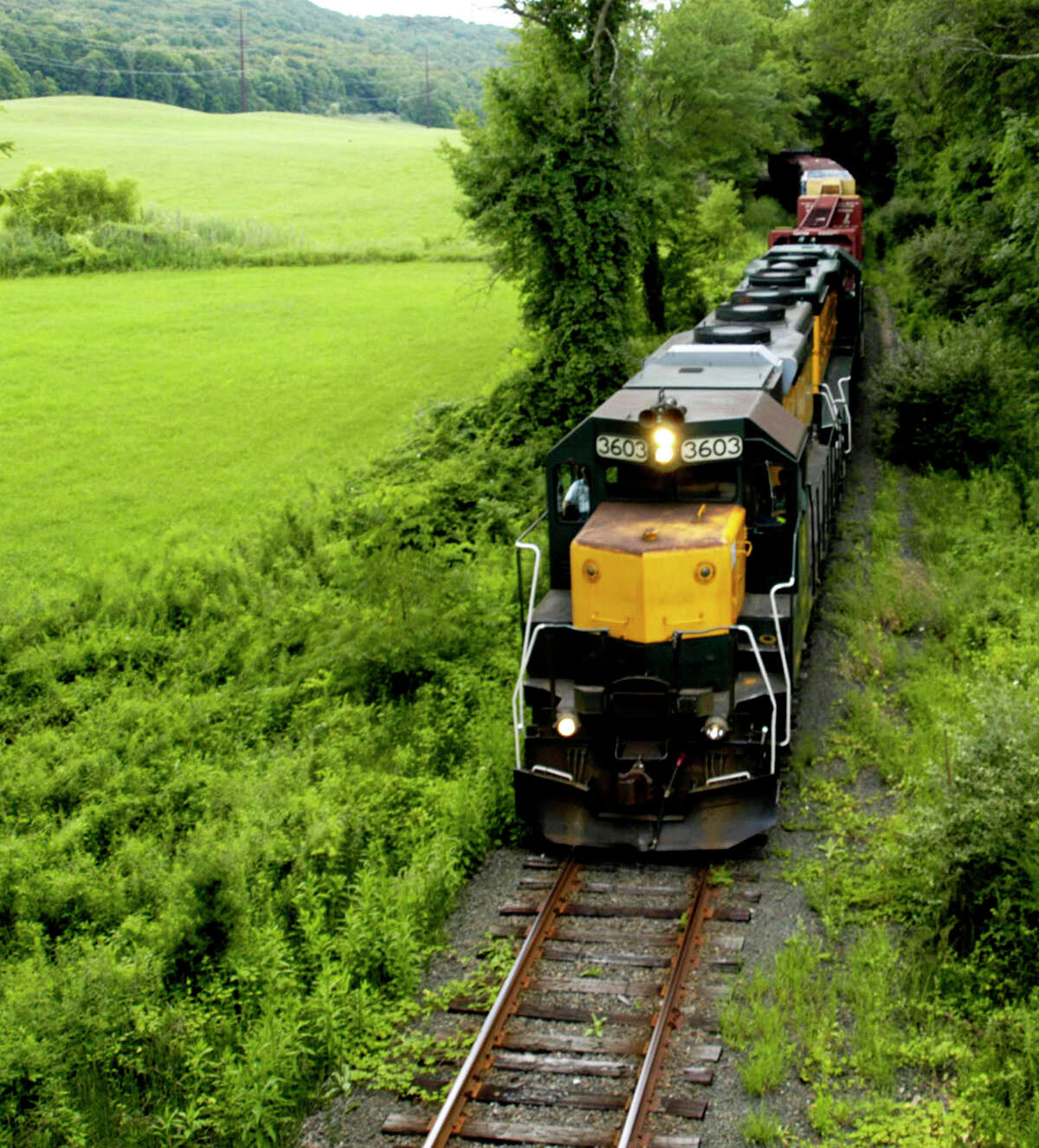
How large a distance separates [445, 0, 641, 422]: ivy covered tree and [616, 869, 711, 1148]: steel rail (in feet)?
45.0

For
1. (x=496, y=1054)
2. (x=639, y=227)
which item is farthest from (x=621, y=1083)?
(x=639, y=227)

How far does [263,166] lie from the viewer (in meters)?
65.9

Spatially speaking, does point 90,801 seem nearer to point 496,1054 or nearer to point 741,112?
point 496,1054

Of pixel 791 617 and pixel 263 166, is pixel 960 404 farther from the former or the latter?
pixel 263 166

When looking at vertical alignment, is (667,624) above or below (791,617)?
above

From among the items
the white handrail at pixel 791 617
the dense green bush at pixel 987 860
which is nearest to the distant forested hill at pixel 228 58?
the white handrail at pixel 791 617

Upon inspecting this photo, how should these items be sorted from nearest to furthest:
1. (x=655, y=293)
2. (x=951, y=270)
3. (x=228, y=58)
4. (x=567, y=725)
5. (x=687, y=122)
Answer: (x=567, y=725), (x=951, y=270), (x=655, y=293), (x=687, y=122), (x=228, y=58)

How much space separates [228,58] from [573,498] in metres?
128

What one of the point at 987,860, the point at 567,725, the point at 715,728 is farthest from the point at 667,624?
the point at 987,860

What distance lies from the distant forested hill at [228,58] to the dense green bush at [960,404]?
76786 millimetres

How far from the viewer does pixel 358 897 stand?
29.5 feet

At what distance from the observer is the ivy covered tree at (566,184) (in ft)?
67.1

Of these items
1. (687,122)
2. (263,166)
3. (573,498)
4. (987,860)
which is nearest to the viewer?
(987,860)

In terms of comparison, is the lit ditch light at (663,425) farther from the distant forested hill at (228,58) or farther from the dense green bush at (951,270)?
the distant forested hill at (228,58)
